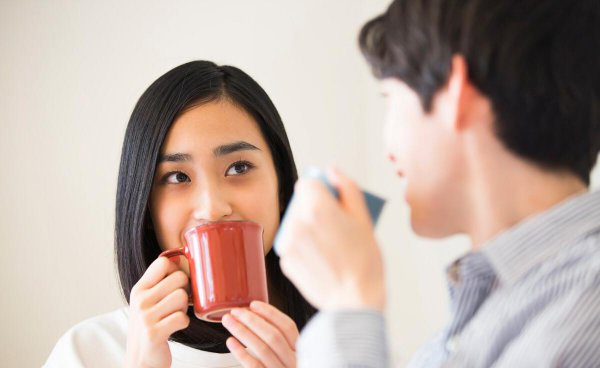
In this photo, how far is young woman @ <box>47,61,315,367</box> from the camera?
4.52 feet

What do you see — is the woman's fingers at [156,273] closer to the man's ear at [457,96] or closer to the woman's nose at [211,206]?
the woman's nose at [211,206]

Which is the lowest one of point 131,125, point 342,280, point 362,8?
point 342,280

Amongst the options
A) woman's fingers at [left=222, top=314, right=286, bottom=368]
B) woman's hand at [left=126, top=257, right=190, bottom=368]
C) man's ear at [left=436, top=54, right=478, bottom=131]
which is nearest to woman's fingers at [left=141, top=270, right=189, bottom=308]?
woman's hand at [left=126, top=257, right=190, bottom=368]

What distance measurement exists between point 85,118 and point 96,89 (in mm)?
88

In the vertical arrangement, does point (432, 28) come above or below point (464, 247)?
above

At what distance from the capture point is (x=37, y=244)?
190 centimetres

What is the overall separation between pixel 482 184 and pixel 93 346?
1.04m

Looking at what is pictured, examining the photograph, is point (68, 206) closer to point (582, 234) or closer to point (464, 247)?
point (464, 247)

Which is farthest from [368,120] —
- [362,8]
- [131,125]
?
[131,125]

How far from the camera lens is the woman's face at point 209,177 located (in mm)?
1372

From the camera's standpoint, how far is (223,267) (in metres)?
1.12

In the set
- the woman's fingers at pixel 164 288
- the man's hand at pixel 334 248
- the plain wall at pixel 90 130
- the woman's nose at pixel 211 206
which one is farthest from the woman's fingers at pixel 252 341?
the plain wall at pixel 90 130

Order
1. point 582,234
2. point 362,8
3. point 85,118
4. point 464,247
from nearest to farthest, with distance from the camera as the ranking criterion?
point 582,234
point 464,247
point 85,118
point 362,8

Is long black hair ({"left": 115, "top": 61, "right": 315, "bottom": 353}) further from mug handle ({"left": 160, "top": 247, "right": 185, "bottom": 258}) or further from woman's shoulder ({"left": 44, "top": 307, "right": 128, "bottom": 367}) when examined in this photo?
mug handle ({"left": 160, "top": 247, "right": 185, "bottom": 258})
